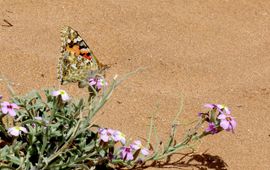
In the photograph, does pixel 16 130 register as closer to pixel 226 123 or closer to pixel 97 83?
pixel 97 83

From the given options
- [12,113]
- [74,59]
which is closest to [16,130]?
[12,113]

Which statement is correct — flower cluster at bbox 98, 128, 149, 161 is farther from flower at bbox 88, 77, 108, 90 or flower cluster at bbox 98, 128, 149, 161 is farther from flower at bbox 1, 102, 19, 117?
flower at bbox 1, 102, 19, 117

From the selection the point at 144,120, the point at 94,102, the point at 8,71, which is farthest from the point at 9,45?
the point at 94,102

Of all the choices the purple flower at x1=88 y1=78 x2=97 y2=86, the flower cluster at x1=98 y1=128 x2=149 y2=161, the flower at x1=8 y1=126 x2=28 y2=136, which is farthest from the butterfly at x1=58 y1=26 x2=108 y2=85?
the flower at x1=8 y1=126 x2=28 y2=136

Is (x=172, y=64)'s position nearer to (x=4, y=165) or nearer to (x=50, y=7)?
(x=50, y=7)

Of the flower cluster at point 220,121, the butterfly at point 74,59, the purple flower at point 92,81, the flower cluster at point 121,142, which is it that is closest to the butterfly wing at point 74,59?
the butterfly at point 74,59

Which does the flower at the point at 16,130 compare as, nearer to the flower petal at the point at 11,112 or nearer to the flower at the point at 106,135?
the flower petal at the point at 11,112
